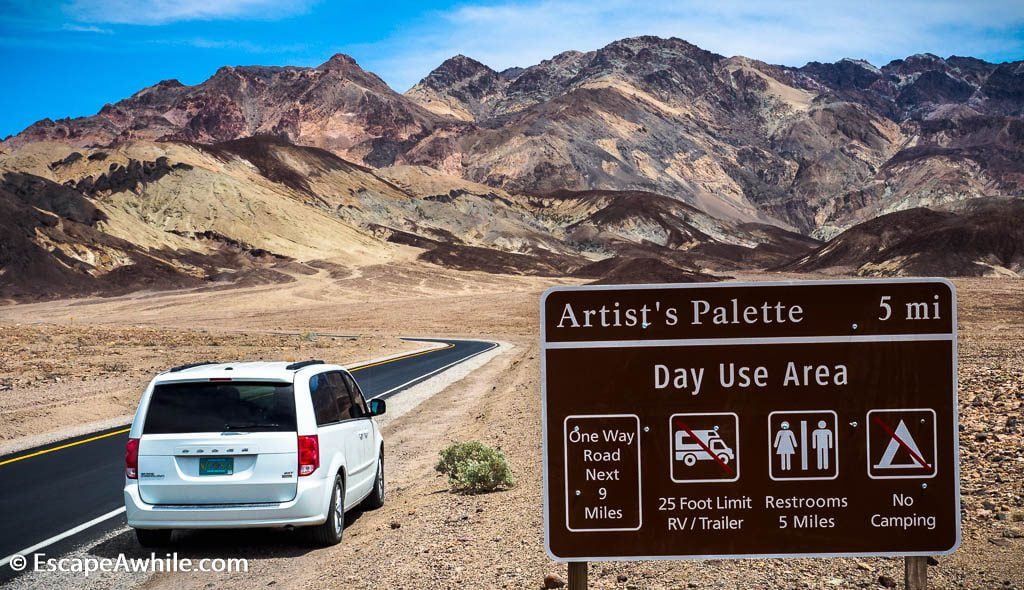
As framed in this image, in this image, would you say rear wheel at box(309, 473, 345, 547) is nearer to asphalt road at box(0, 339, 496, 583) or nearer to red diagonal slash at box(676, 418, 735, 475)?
asphalt road at box(0, 339, 496, 583)

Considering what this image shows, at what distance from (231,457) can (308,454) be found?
0.67 m

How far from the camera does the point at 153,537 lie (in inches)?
344

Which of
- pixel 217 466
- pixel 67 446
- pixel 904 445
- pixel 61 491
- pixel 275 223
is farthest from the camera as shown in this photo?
pixel 275 223

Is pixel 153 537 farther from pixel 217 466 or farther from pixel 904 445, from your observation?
pixel 904 445

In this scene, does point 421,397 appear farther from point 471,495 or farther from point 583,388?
point 583,388

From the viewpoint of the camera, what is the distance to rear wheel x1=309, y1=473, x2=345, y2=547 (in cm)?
852

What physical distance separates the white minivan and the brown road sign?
4.44 meters

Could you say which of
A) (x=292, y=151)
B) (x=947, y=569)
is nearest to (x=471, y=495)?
(x=947, y=569)

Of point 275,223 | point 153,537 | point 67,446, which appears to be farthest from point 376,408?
point 275,223

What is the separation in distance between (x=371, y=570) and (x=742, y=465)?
3.88m

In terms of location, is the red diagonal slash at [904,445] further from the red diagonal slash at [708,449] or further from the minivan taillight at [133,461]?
the minivan taillight at [133,461]

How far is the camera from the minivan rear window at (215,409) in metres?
8.44

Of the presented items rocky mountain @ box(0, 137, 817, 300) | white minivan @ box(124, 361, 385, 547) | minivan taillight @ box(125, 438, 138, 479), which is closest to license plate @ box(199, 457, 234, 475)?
white minivan @ box(124, 361, 385, 547)

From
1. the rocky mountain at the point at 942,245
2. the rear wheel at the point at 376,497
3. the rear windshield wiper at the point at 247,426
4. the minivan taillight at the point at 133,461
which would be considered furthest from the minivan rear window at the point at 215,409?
the rocky mountain at the point at 942,245
